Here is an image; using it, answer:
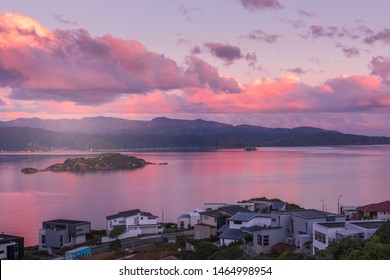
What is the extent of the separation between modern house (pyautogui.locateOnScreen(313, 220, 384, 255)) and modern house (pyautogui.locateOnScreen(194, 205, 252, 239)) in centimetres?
260

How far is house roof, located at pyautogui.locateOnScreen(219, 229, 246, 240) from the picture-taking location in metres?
6.04

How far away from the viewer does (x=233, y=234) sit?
20.3 ft

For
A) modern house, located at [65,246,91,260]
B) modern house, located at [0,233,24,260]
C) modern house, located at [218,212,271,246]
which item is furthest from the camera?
modern house, located at [0,233,24,260]

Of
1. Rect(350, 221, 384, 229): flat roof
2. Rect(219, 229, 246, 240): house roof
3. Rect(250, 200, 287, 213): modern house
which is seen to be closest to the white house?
Rect(350, 221, 384, 229): flat roof

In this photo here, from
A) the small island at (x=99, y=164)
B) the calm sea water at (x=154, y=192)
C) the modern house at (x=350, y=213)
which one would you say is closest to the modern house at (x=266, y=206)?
the modern house at (x=350, y=213)

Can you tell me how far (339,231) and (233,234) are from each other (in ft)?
6.10

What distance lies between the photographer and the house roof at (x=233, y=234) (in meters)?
6.04

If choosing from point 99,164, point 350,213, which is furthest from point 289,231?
point 99,164

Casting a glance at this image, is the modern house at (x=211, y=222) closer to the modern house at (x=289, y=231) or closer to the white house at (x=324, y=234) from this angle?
the modern house at (x=289, y=231)

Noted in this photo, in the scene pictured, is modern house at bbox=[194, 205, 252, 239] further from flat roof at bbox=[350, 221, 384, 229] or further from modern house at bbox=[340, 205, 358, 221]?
flat roof at bbox=[350, 221, 384, 229]

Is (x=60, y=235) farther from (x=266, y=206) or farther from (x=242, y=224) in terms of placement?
(x=266, y=206)

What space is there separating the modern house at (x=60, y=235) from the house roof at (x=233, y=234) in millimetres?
2767

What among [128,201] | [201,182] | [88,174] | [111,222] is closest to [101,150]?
[88,174]

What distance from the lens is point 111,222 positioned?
8391 millimetres
